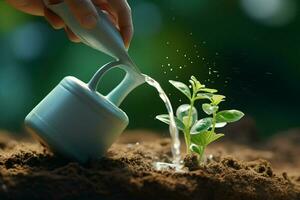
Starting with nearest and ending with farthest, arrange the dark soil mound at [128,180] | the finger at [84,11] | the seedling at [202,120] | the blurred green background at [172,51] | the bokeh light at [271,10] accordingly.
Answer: the dark soil mound at [128,180] < the finger at [84,11] < the seedling at [202,120] < the blurred green background at [172,51] < the bokeh light at [271,10]

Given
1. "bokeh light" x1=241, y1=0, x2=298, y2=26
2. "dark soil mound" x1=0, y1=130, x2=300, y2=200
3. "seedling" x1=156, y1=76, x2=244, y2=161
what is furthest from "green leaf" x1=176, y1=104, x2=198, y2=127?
"bokeh light" x1=241, y1=0, x2=298, y2=26

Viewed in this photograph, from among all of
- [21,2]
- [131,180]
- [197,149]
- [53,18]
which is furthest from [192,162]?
[21,2]

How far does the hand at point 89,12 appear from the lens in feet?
3.77

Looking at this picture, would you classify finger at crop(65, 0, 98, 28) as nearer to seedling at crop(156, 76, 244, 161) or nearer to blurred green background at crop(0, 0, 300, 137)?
seedling at crop(156, 76, 244, 161)

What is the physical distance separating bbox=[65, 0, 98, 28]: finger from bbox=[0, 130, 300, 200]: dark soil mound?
26 cm

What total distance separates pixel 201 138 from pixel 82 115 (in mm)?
261

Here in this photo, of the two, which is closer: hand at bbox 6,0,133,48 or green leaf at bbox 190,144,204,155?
hand at bbox 6,0,133,48

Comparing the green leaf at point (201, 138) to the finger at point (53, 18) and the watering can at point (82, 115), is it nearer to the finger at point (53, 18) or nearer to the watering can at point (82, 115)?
the watering can at point (82, 115)

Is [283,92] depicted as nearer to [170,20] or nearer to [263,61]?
[263,61]

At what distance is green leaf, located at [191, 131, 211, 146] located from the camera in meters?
1.27

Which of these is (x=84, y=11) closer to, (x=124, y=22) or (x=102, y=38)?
(x=102, y=38)

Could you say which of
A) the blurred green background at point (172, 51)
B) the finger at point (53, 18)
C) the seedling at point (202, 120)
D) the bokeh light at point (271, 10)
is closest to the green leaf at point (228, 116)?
the seedling at point (202, 120)

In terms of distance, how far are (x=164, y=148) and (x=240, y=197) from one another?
517 mm

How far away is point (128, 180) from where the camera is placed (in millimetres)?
1035
